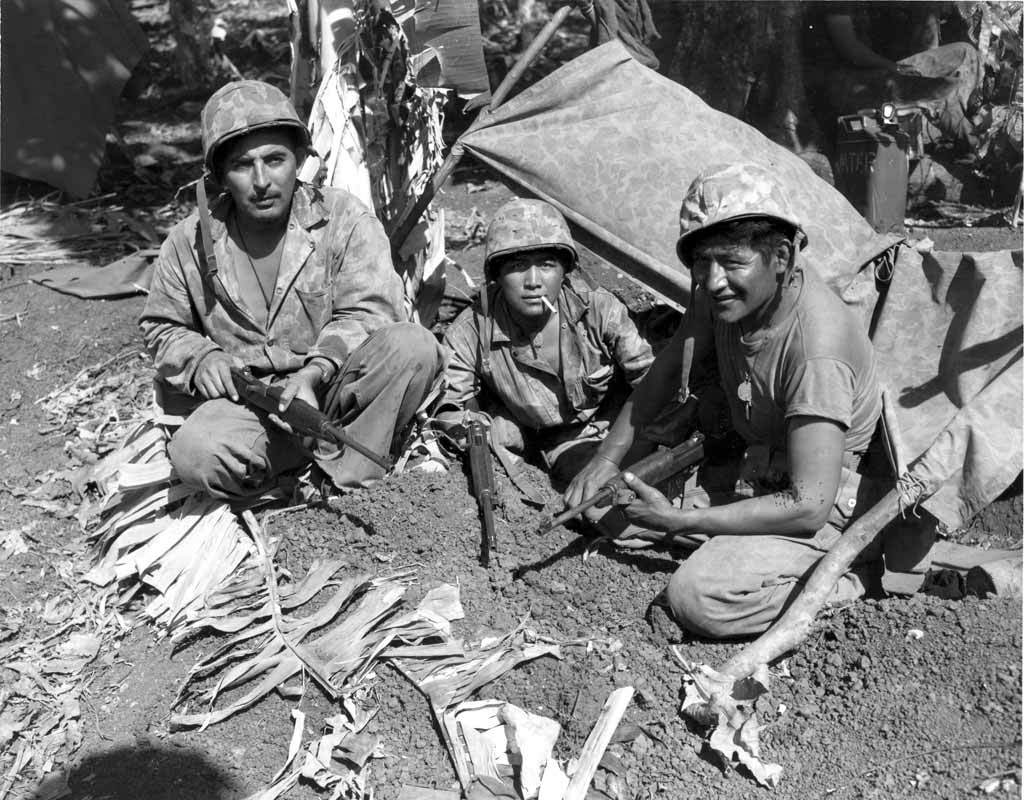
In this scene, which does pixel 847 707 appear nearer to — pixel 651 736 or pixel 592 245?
pixel 651 736

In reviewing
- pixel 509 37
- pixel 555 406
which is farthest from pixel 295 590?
pixel 509 37

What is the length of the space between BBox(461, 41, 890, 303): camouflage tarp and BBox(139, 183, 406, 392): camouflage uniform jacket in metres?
1.03

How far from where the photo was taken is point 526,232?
4867 mm

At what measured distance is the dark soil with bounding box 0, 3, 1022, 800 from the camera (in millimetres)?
3395

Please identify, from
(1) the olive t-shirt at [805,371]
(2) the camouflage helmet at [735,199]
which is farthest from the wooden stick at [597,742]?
(2) the camouflage helmet at [735,199]

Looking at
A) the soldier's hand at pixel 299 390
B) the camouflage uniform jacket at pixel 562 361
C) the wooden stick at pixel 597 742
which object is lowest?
the wooden stick at pixel 597 742

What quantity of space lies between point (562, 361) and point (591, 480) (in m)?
0.79

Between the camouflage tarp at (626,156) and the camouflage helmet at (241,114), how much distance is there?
1210 mm

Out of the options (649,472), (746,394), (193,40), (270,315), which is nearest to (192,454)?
(270,315)

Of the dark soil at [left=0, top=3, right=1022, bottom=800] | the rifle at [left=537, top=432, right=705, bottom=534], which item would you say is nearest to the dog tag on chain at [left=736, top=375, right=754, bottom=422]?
the rifle at [left=537, top=432, right=705, bottom=534]

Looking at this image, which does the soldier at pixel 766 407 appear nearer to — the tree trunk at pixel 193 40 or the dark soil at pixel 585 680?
the dark soil at pixel 585 680

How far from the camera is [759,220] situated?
3658mm

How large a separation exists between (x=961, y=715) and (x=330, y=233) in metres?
3.16

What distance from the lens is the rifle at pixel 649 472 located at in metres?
3.97
